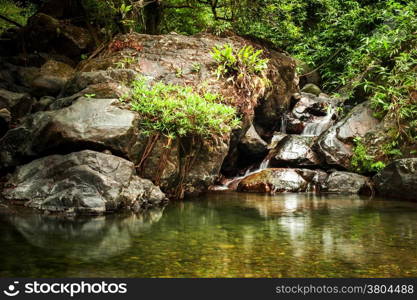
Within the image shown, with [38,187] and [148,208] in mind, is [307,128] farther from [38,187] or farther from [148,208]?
[38,187]

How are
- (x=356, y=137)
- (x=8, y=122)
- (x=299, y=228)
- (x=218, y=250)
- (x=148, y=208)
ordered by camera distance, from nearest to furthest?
1. (x=218, y=250)
2. (x=299, y=228)
3. (x=148, y=208)
4. (x=8, y=122)
5. (x=356, y=137)

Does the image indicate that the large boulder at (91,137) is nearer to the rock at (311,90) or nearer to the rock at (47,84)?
the rock at (47,84)

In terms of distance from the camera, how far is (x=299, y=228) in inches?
220

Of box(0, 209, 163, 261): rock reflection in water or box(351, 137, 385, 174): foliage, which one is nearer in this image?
box(0, 209, 163, 261): rock reflection in water

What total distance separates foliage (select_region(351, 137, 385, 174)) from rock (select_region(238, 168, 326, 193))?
0.87 m

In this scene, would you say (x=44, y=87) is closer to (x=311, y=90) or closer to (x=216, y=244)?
(x=216, y=244)

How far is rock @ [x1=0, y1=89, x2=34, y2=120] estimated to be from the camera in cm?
927

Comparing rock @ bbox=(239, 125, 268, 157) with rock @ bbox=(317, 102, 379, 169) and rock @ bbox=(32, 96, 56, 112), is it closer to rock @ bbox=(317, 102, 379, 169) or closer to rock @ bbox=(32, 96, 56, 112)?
rock @ bbox=(317, 102, 379, 169)

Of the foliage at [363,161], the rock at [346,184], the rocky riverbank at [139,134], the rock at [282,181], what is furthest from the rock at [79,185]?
the foliage at [363,161]

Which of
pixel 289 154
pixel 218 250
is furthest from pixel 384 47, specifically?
pixel 218 250

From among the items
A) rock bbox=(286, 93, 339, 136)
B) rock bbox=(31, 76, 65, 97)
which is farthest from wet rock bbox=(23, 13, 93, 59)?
rock bbox=(286, 93, 339, 136)

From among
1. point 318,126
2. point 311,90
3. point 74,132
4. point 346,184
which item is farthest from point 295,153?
point 74,132

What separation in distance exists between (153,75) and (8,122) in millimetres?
3409

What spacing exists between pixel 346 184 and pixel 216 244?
6.38 metres
